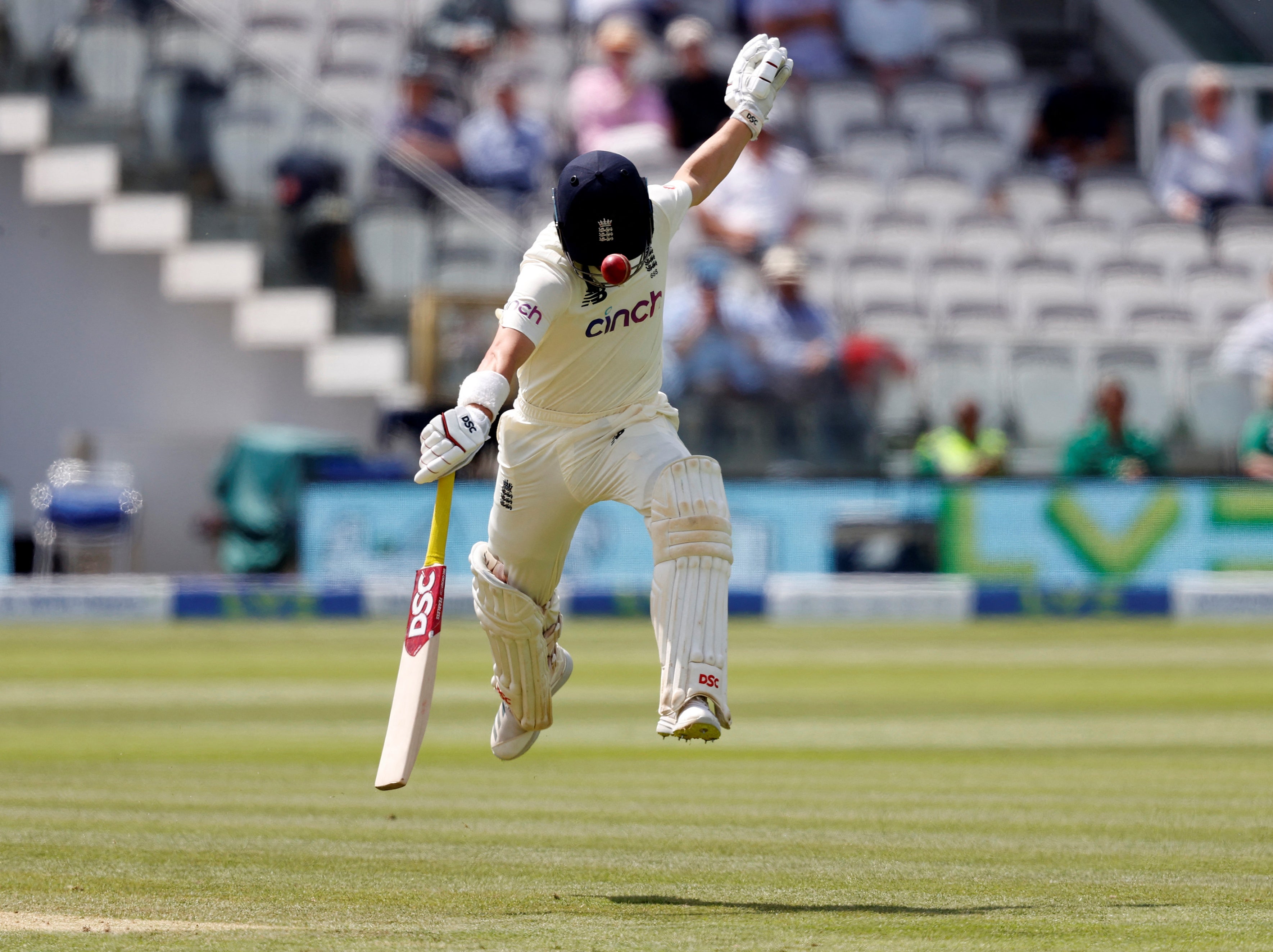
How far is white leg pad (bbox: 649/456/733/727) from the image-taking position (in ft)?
14.1

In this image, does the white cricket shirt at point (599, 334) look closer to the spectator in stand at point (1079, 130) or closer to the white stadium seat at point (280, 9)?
the white stadium seat at point (280, 9)

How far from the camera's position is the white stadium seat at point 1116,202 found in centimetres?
1456

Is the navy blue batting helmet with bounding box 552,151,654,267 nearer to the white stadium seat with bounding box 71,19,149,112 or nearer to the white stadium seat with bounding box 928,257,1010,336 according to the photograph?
the white stadium seat with bounding box 928,257,1010,336

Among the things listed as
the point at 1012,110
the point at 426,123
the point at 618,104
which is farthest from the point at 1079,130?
the point at 426,123

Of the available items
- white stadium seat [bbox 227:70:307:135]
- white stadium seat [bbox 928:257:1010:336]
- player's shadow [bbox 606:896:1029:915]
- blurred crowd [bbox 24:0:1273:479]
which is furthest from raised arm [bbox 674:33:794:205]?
white stadium seat [bbox 227:70:307:135]

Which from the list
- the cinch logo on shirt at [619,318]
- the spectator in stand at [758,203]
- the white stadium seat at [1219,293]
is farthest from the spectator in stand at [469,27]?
the cinch logo on shirt at [619,318]

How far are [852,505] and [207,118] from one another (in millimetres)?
5266

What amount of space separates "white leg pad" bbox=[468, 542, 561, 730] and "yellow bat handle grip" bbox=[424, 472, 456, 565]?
37cm

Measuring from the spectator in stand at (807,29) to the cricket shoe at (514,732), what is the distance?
10.6 m

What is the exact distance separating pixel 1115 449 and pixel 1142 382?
21.7 inches

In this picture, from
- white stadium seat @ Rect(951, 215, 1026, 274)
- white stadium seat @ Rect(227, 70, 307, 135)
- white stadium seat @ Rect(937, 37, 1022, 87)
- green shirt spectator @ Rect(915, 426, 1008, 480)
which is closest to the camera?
green shirt spectator @ Rect(915, 426, 1008, 480)

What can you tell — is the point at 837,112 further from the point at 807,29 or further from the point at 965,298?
the point at 965,298

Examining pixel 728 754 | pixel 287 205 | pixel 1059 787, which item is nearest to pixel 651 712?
pixel 728 754

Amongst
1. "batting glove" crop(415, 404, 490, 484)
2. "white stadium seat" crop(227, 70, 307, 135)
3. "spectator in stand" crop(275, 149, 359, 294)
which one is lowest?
"batting glove" crop(415, 404, 490, 484)
